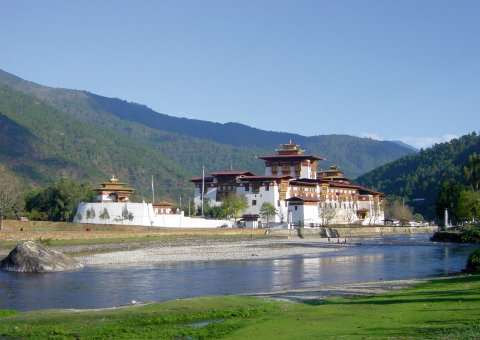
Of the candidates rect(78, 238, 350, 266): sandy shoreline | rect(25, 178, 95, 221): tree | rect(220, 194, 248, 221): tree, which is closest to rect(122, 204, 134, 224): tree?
rect(25, 178, 95, 221): tree

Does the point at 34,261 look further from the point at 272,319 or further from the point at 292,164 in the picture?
the point at 292,164

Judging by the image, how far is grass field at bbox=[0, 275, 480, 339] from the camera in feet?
52.4

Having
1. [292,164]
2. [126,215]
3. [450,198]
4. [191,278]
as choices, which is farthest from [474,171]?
[191,278]

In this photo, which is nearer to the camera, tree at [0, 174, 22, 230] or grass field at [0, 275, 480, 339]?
grass field at [0, 275, 480, 339]

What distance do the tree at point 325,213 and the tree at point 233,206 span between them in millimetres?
13430

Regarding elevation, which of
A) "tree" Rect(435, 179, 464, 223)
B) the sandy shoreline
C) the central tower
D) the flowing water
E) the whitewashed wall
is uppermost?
the central tower

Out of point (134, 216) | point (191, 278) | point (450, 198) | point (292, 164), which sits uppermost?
point (292, 164)

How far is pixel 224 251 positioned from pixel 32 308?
3634cm

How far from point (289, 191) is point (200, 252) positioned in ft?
176

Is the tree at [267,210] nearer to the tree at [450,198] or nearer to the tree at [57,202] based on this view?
the tree at [450,198]

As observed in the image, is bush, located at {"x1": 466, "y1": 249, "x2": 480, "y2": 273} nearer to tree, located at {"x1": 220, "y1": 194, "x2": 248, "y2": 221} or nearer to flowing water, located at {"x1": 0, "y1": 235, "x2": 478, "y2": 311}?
flowing water, located at {"x1": 0, "y1": 235, "x2": 478, "y2": 311}

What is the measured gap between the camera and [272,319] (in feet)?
63.0

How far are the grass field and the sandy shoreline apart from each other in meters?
24.2

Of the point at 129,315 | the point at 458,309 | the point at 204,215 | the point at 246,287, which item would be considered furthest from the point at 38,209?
the point at 458,309
